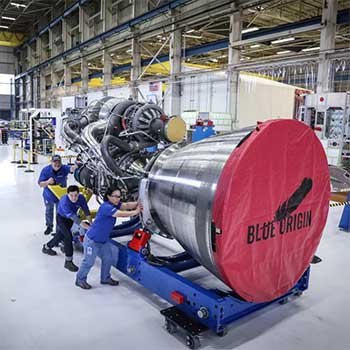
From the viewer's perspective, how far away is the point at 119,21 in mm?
15641

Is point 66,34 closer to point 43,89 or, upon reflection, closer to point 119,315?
point 43,89

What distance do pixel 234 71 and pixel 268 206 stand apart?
8.26m

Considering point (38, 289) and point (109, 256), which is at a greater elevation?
point (109, 256)

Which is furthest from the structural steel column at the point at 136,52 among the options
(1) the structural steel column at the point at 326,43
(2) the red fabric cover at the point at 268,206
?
(2) the red fabric cover at the point at 268,206

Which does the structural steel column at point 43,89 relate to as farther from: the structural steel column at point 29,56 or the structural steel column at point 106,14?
the structural steel column at point 106,14

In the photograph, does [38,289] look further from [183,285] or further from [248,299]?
[248,299]

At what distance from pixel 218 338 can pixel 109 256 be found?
137 cm

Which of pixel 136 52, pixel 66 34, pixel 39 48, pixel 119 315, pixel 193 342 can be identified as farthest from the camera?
Answer: pixel 39 48

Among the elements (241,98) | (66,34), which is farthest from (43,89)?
(241,98)

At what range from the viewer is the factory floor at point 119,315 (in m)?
2.82

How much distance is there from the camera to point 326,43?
321 inches

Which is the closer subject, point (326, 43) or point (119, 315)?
point (119, 315)

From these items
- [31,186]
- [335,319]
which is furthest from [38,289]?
[31,186]

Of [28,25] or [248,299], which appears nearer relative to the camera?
[248,299]
